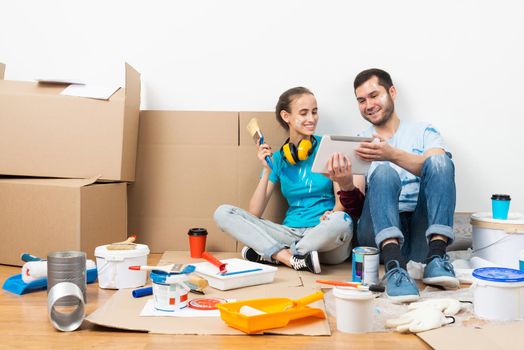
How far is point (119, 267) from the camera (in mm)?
1833

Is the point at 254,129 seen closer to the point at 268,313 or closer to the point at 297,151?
the point at 297,151

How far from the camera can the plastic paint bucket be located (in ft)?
5.01

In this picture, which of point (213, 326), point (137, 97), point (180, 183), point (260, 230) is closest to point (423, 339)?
point (213, 326)

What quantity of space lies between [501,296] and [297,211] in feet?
3.36

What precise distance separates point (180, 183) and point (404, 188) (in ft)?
3.16

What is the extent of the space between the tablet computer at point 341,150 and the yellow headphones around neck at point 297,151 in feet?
0.99

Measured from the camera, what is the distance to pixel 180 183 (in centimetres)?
260

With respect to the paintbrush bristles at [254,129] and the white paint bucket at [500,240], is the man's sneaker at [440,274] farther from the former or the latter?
the paintbrush bristles at [254,129]

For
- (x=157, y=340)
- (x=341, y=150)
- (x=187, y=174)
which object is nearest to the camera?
(x=157, y=340)

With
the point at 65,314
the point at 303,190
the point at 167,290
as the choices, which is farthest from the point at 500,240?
the point at 65,314

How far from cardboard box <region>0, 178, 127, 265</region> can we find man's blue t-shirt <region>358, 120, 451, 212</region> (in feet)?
3.46

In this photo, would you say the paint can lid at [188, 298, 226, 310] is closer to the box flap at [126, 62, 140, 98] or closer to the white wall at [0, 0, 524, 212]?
the box flap at [126, 62, 140, 98]

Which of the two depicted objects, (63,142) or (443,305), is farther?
(63,142)

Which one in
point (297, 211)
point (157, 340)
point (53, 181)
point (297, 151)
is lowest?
point (157, 340)
